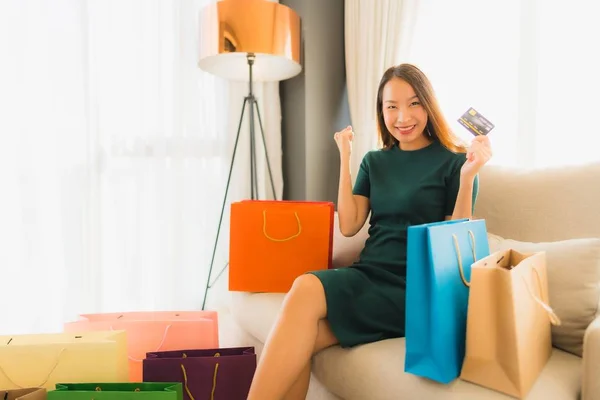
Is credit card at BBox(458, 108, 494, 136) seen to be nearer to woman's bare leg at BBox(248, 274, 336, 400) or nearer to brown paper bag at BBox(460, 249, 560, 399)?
brown paper bag at BBox(460, 249, 560, 399)

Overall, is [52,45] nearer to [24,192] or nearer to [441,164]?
[24,192]

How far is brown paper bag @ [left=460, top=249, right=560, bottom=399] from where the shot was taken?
0.92 m

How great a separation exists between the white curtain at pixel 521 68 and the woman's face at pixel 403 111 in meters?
0.67

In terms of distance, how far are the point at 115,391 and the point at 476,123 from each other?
1228mm

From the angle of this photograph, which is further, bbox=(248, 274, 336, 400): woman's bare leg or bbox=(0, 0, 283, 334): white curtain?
bbox=(0, 0, 283, 334): white curtain

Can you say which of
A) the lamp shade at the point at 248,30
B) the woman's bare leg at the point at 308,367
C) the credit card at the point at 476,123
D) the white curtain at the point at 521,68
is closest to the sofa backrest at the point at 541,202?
the credit card at the point at 476,123

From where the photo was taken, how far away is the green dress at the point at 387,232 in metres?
1.26

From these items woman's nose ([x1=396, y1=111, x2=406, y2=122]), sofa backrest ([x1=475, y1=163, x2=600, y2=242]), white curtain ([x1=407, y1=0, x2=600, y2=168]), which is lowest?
sofa backrest ([x1=475, y1=163, x2=600, y2=242])

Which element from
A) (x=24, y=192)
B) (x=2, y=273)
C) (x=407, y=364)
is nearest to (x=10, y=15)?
(x=24, y=192)

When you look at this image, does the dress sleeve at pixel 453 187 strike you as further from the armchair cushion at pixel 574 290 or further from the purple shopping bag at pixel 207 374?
the purple shopping bag at pixel 207 374

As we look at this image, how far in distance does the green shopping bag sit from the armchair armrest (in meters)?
0.89

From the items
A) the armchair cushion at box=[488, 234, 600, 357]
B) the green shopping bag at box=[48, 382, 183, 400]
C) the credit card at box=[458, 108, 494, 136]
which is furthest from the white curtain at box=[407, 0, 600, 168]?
the green shopping bag at box=[48, 382, 183, 400]

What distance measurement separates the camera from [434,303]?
96 centimetres

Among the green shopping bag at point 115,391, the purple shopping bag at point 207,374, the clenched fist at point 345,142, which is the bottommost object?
the purple shopping bag at point 207,374
